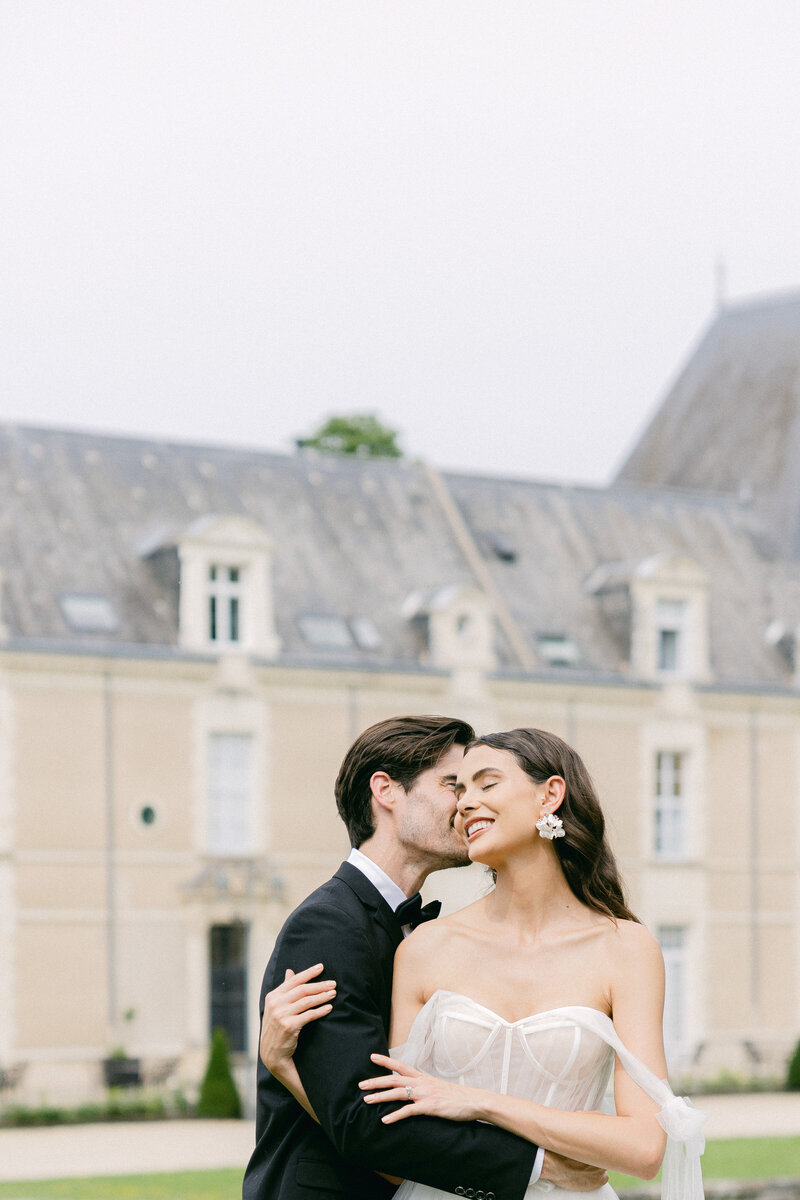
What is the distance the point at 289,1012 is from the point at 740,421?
2523cm

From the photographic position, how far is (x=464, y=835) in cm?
329

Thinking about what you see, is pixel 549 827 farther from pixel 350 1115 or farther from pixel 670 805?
pixel 670 805

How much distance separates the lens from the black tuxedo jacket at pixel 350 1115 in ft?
10.0

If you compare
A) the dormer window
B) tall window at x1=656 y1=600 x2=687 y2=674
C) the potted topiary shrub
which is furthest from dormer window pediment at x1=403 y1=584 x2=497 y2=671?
the potted topiary shrub

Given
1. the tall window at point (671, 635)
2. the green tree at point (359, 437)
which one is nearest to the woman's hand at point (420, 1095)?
the tall window at point (671, 635)

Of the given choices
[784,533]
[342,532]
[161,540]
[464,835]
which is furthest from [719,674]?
[464,835]

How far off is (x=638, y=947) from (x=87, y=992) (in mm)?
16513

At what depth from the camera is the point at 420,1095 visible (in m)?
3.06

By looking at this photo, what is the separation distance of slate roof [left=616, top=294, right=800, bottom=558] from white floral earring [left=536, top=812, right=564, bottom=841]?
22799mm

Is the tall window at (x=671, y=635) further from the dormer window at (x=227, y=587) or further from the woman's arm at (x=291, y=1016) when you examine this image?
the woman's arm at (x=291, y=1016)

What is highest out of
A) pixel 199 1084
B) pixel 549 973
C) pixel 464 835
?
pixel 464 835

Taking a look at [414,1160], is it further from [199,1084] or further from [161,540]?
[161,540]

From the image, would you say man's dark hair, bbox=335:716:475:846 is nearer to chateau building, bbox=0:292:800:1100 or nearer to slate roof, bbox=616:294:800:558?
chateau building, bbox=0:292:800:1100

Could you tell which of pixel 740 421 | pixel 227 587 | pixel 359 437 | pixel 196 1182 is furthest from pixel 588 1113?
pixel 359 437
